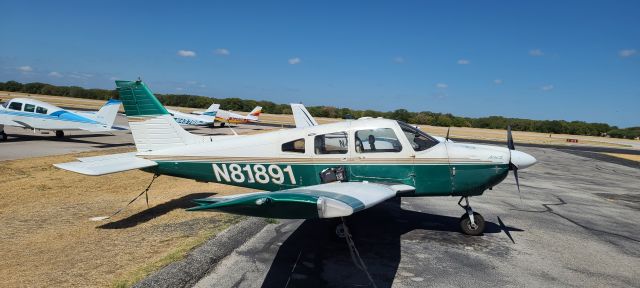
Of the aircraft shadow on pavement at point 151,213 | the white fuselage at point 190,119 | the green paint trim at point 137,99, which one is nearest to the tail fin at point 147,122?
the green paint trim at point 137,99

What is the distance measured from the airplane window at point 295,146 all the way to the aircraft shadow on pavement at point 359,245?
1625 mm

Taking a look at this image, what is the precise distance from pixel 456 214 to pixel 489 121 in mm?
97473

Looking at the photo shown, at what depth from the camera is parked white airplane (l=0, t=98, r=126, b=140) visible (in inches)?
853

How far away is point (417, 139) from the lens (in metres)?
7.66

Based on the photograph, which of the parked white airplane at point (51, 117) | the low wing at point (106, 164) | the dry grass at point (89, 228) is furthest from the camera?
the parked white airplane at point (51, 117)

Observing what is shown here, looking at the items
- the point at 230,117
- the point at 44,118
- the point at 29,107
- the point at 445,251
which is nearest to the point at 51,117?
the point at 44,118

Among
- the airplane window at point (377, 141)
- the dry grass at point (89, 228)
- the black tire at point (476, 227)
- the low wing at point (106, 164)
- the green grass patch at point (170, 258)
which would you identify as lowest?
the dry grass at point (89, 228)

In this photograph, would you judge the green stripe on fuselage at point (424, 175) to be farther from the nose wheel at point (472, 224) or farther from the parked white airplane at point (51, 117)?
the parked white airplane at point (51, 117)

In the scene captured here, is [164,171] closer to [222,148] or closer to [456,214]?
[222,148]

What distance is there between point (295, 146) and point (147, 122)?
12.4 feet

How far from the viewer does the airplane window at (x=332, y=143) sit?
297 inches

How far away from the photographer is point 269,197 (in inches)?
169

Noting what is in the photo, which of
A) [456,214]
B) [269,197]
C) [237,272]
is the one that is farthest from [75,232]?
[456,214]

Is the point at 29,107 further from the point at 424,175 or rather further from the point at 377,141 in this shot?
the point at 424,175
